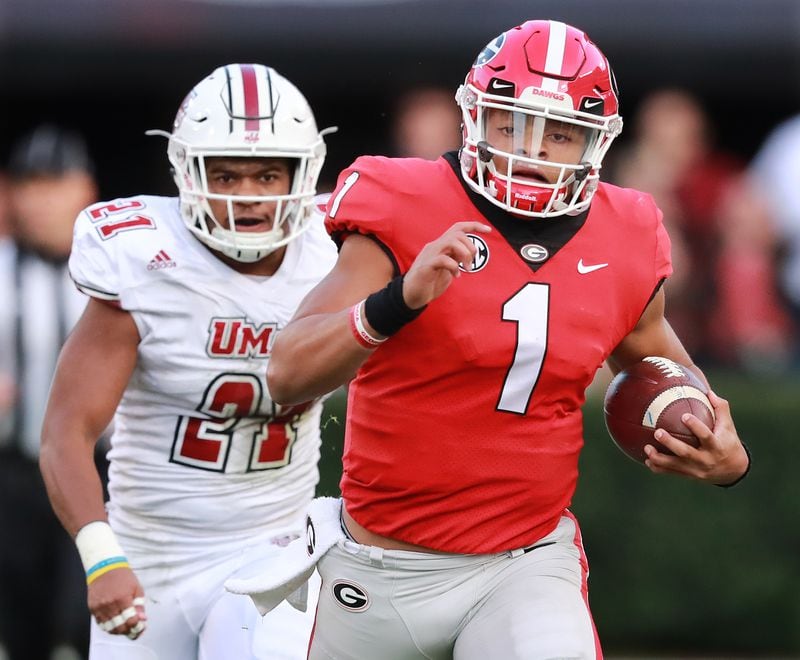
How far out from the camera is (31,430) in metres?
6.60

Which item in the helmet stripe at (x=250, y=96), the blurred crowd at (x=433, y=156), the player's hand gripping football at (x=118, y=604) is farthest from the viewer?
the blurred crowd at (x=433, y=156)

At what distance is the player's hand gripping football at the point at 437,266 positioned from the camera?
3416 mm

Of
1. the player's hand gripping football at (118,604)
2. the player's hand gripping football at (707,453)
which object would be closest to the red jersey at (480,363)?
the player's hand gripping football at (707,453)

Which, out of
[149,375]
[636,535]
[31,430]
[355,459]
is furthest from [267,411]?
[636,535]

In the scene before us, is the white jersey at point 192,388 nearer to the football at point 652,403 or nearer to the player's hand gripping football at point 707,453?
the football at point 652,403

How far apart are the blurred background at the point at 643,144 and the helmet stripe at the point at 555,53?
3.18 m

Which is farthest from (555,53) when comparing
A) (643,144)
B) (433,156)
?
(643,144)

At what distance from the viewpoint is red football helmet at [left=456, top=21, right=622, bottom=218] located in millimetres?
3822

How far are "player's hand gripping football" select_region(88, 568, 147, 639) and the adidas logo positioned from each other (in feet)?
2.76

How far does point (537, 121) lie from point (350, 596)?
1.21 m

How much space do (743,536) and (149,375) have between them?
377 cm

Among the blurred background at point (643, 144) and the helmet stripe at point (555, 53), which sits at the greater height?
the helmet stripe at point (555, 53)

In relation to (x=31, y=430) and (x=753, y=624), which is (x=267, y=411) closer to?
(x=31, y=430)

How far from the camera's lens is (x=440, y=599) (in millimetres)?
3846
